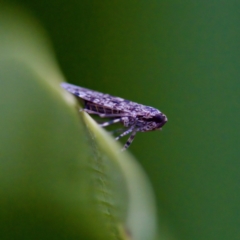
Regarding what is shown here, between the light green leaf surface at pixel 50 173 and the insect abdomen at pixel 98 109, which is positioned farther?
the insect abdomen at pixel 98 109

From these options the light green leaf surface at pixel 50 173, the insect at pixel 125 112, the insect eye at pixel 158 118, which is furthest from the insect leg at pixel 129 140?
the light green leaf surface at pixel 50 173

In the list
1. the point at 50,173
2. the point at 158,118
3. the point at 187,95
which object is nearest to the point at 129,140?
the point at 158,118

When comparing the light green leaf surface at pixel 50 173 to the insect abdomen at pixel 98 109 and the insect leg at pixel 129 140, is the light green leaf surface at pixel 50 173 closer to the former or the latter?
the insect leg at pixel 129 140

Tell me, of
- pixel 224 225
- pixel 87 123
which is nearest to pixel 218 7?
pixel 224 225

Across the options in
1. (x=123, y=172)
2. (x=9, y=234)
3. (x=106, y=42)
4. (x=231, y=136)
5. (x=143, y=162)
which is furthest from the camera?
(x=231, y=136)

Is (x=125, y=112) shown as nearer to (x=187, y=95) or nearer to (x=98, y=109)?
(x=98, y=109)

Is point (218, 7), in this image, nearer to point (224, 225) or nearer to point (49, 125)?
point (224, 225)
